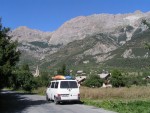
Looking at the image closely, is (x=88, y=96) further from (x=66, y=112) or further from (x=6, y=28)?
(x=66, y=112)

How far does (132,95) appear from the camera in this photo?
3838cm

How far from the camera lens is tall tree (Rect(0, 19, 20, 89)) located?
25078 millimetres

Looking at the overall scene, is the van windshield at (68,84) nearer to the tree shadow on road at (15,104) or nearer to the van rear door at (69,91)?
the van rear door at (69,91)

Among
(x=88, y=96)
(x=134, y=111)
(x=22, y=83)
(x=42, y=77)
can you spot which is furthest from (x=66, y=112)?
(x=42, y=77)

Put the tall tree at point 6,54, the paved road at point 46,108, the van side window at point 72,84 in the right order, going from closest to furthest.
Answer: the paved road at point 46,108 < the tall tree at point 6,54 < the van side window at point 72,84

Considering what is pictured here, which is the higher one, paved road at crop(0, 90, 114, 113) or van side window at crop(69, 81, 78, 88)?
van side window at crop(69, 81, 78, 88)

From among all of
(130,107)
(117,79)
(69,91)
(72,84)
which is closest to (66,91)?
(69,91)

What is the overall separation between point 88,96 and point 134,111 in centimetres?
1737

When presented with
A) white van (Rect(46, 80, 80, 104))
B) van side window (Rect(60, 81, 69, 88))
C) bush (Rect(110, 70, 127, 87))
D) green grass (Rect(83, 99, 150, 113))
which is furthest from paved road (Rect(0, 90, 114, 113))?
bush (Rect(110, 70, 127, 87))

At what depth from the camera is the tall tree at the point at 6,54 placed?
25.1m

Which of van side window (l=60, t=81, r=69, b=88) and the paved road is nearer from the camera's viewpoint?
the paved road

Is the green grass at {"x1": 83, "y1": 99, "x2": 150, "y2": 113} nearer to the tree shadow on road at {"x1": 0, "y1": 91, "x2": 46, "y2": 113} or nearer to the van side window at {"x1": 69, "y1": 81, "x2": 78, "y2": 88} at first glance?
the van side window at {"x1": 69, "y1": 81, "x2": 78, "y2": 88}

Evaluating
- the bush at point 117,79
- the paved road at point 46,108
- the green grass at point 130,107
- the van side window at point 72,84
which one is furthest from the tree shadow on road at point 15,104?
the bush at point 117,79

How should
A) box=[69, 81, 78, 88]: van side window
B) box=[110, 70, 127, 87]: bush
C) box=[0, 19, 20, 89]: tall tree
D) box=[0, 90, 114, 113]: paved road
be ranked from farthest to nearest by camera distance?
box=[110, 70, 127, 87]: bush, box=[69, 81, 78, 88]: van side window, box=[0, 19, 20, 89]: tall tree, box=[0, 90, 114, 113]: paved road
